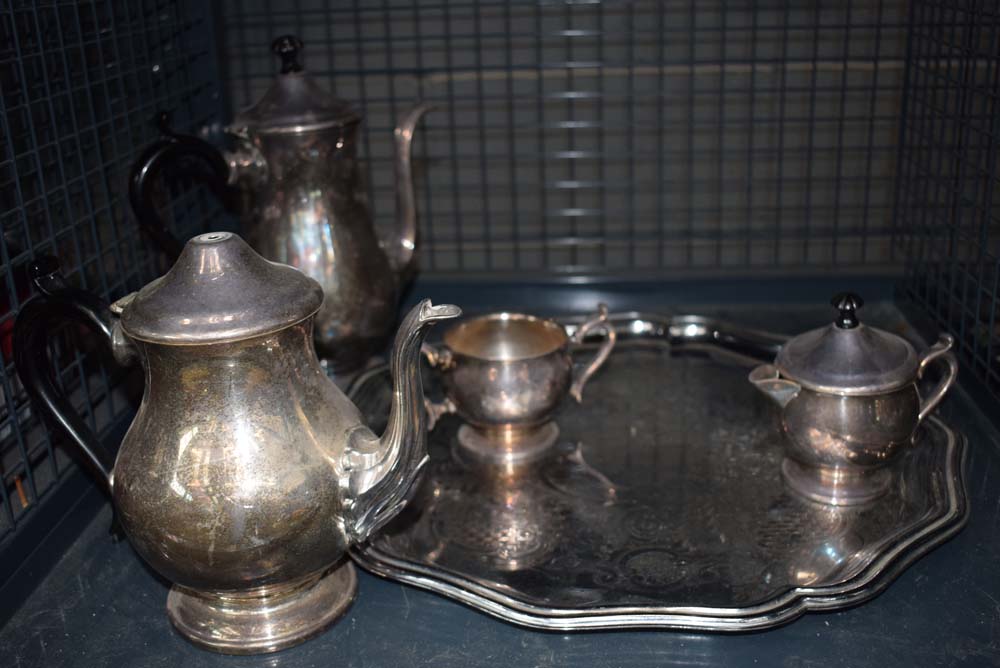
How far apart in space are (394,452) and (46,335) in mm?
252

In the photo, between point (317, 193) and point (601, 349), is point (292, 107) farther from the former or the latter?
point (601, 349)

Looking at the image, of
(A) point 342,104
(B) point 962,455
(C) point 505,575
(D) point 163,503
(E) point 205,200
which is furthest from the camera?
(E) point 205,200

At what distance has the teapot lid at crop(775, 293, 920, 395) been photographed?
2.88 ft

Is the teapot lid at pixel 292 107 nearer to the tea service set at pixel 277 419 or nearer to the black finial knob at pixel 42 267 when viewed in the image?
the tea service set at pixel 277 419

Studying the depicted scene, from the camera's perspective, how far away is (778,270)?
1.39 meters

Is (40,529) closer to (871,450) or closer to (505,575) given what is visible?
(505,575)

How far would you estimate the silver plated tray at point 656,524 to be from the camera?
0.79 meters

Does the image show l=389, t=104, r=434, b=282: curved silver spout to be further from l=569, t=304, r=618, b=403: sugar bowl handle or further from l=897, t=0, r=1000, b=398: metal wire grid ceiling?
l=897, t=0, r=1000, b=398: metal wire grid ceiling

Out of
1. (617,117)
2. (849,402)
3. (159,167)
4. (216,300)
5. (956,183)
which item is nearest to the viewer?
(216,300)

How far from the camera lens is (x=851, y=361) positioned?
2.90ft

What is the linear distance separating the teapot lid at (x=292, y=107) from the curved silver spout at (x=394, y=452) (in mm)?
376

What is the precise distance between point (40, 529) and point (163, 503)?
0.72ft

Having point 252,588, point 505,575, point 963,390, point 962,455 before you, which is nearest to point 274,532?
point 252,588

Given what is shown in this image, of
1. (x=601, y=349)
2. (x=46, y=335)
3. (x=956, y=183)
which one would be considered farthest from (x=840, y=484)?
(x=46, y=335)
